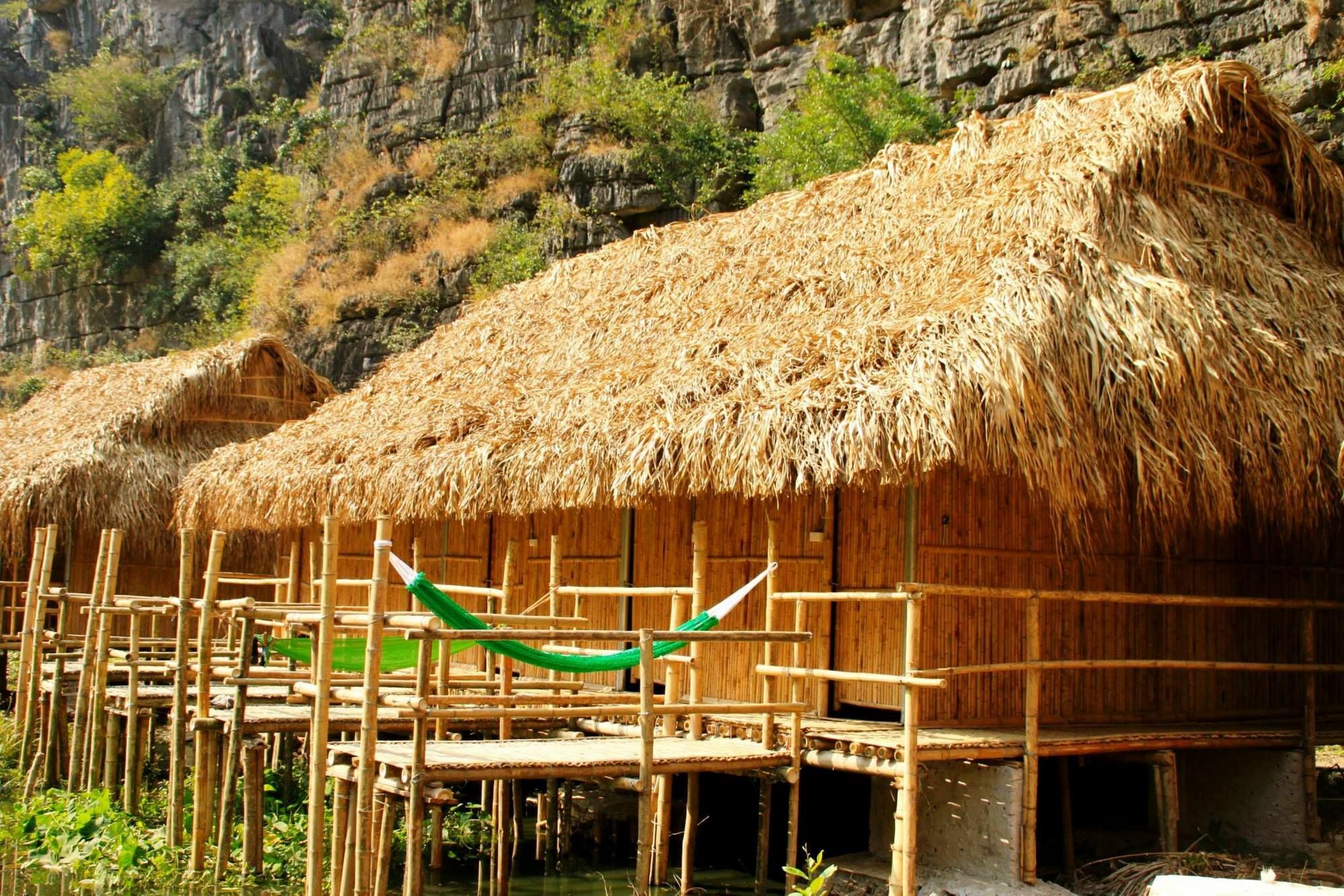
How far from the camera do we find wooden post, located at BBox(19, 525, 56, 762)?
8.93 metres

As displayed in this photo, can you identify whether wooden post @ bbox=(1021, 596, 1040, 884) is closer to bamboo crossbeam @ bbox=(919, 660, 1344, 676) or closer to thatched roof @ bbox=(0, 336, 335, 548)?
bamboo crossbeam @ bbox=(919, 660, 1344, 676)

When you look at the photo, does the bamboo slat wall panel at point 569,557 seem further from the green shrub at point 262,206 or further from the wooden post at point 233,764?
the green shrub at point 262,206

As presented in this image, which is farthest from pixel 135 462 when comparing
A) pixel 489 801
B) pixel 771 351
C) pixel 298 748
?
pixel 771 351

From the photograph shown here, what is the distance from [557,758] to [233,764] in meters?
2.13

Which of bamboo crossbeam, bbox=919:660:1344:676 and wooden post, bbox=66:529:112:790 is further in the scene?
wooden post, bbox=66:529:112:790

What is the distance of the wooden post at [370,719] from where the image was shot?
5.09 metres

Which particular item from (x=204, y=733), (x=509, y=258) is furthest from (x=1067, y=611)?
(x=509, y=258)

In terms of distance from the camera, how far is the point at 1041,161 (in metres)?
7.55

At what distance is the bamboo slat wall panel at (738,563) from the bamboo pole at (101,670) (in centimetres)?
323

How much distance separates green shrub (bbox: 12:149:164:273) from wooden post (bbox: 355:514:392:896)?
22619 millimetres

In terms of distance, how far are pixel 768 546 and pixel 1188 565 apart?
2.92 metres

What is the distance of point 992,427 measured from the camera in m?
5.75

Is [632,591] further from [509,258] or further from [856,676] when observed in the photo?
[509,258]

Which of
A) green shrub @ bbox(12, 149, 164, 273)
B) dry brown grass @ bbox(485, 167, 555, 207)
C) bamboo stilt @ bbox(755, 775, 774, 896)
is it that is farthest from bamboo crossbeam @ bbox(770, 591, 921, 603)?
green shrub @ bbox(12, 149, 164, 273)
